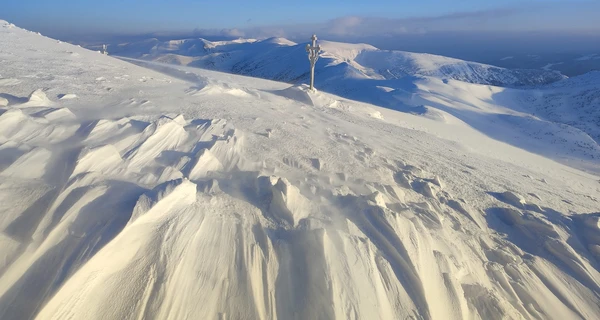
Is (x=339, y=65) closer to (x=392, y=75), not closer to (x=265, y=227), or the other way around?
(x=392, y=75)

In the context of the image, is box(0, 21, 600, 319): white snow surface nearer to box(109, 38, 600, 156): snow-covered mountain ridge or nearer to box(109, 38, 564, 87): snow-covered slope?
box(109, 38, 600, 156): snow-covered mountain ridge

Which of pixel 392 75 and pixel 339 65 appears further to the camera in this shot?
pixel 392 75

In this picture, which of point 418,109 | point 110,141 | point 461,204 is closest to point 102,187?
point 110,141

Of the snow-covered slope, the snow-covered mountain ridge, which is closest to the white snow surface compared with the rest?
the snow-covered mountain ridge

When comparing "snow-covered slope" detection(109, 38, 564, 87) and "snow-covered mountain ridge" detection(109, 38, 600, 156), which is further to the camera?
"snow-covered slope" detection(109, 38, 564, 87)

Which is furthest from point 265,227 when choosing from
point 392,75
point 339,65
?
point 392,75
